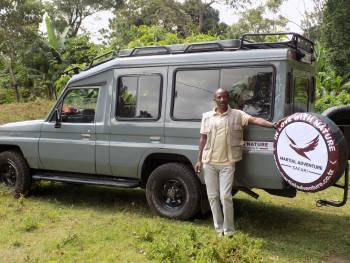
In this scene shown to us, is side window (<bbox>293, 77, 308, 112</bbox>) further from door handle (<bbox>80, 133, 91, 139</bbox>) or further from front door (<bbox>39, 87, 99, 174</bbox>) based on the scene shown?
door handle (<bbox>80, 133, 91, 139</bbox>)

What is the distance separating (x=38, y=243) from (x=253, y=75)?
316cm

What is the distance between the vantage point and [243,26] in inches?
1312

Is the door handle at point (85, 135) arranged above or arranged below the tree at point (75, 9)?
below

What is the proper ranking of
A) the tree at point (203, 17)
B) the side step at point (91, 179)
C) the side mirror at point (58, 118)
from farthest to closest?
the tree at point (203, 17)
the side mirror at point (58, 118)
the side step at point (91, 179)

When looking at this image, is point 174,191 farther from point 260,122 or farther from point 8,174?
point 8,174

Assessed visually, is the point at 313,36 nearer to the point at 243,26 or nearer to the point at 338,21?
the point at 243,26

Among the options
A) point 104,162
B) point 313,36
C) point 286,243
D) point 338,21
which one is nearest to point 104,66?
point 104,162

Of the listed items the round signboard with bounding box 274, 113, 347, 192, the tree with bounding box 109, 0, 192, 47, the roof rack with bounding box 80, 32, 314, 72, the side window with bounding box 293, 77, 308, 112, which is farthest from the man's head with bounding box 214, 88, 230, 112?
the tree with bounding box 109, 0, 192, 47

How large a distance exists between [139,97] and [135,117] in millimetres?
281

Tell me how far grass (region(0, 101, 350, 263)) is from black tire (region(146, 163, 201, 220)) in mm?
156

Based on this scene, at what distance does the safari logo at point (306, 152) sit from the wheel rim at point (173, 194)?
163 centimetres

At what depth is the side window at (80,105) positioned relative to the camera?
713 cm

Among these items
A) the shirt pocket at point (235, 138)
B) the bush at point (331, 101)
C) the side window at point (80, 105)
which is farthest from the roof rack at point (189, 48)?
the bush at point (331, 101)

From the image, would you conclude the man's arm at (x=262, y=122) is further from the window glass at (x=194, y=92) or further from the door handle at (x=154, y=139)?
the door handle at (x=154, y=139)
